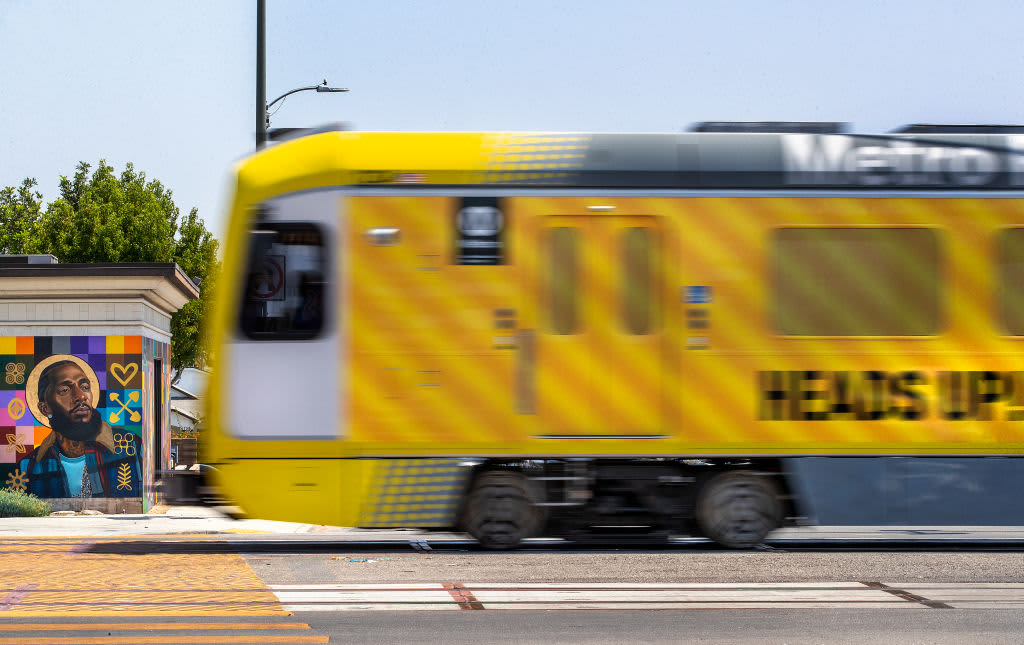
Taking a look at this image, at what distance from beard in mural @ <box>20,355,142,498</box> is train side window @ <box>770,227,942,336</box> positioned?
11081mm

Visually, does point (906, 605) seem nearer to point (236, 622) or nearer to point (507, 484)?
point (507, 484)

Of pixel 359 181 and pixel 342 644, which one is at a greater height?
pixel 359 181

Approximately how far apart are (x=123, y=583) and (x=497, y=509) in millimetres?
3410

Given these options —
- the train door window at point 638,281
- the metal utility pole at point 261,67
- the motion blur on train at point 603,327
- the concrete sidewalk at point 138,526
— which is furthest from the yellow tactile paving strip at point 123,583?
the metal utility pole at point 261,67

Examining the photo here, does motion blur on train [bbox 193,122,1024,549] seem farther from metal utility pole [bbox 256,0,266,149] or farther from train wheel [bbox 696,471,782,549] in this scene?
metal utility pole [bbox 256,0,266,149]

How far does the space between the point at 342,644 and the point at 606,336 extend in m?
4.62

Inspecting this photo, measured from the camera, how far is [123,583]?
9.66 meters

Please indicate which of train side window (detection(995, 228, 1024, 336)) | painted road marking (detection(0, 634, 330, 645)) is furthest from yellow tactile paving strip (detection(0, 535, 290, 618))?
train side window (detection(995, 228, 1024, 336))

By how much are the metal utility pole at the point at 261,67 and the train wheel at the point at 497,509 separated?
25.5ft

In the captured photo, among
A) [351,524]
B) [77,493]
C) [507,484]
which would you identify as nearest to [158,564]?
[351,524]

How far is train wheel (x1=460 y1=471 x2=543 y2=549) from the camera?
11.1 m

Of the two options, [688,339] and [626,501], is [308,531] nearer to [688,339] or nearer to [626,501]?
[626,501]

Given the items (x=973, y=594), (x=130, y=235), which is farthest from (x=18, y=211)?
(x=973, y=594)

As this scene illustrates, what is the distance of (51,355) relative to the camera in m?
18.0
